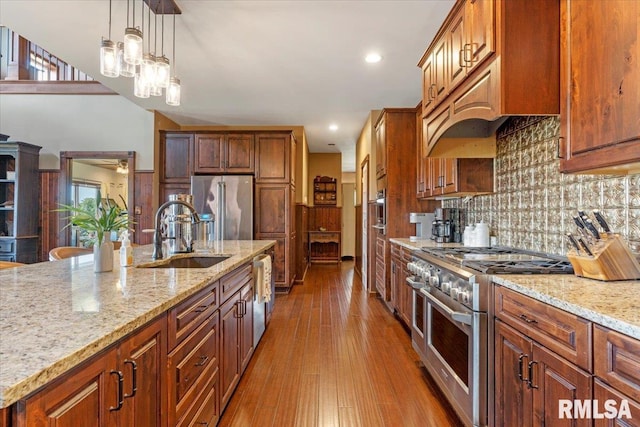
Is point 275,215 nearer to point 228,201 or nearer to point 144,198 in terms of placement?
point 228,201

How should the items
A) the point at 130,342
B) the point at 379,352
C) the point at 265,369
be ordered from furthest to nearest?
the point at 379,352
the point at 265,369
the point at 130,342

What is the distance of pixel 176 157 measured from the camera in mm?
5230

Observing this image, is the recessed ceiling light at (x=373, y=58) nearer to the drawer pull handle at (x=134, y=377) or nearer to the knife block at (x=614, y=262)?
the knife block at (x=614, y=262)

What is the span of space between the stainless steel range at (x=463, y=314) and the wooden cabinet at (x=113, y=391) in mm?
1387

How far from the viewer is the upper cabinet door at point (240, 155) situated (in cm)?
520

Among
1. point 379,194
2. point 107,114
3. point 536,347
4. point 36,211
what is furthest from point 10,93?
point 536,347

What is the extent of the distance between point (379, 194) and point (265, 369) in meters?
2.70

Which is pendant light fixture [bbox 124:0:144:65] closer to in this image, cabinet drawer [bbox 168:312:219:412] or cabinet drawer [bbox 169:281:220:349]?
cabinet drawer [bbox 169:281:220:349]

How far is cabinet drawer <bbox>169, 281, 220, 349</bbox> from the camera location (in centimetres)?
125

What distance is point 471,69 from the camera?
1816mm

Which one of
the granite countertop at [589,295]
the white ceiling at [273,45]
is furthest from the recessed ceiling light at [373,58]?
the granite countertop at [589,295]

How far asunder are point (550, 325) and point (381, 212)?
3.31 m

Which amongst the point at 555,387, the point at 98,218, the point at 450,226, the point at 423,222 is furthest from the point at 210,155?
the point at 555,387

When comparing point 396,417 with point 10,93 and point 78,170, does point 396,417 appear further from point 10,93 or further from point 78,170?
point 78,170
